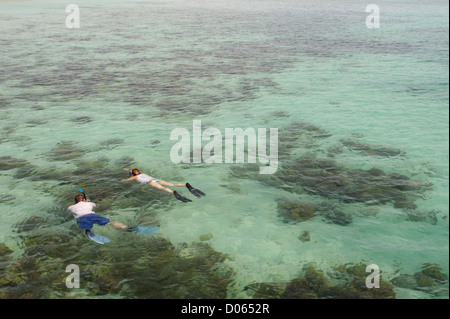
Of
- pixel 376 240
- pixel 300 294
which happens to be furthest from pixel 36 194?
pixel 376 240

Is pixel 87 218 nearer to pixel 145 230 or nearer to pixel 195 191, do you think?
pixel 145 230

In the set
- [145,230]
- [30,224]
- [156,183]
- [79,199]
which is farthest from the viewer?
[156,183]

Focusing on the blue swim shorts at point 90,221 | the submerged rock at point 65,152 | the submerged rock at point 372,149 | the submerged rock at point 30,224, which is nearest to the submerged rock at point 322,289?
the blue swim shorts at point 90,221

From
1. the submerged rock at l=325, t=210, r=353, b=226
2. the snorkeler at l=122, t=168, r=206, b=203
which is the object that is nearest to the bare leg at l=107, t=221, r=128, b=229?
the snorkeler at l=122, t=168, r=206, b=203

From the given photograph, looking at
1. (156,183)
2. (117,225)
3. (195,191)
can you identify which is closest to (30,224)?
(117,225)

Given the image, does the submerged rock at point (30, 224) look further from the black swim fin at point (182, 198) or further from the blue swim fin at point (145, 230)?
the black swim fin at point (182, 198)

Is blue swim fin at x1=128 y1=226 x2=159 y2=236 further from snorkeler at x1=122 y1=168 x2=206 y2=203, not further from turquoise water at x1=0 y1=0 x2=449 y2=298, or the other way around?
snorkeler at x1=122 y1=168 x2=206 y2=203

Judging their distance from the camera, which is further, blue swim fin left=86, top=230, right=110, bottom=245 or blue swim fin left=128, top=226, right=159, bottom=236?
blue swim fin left=128, top=226, right=159, bottom=236
